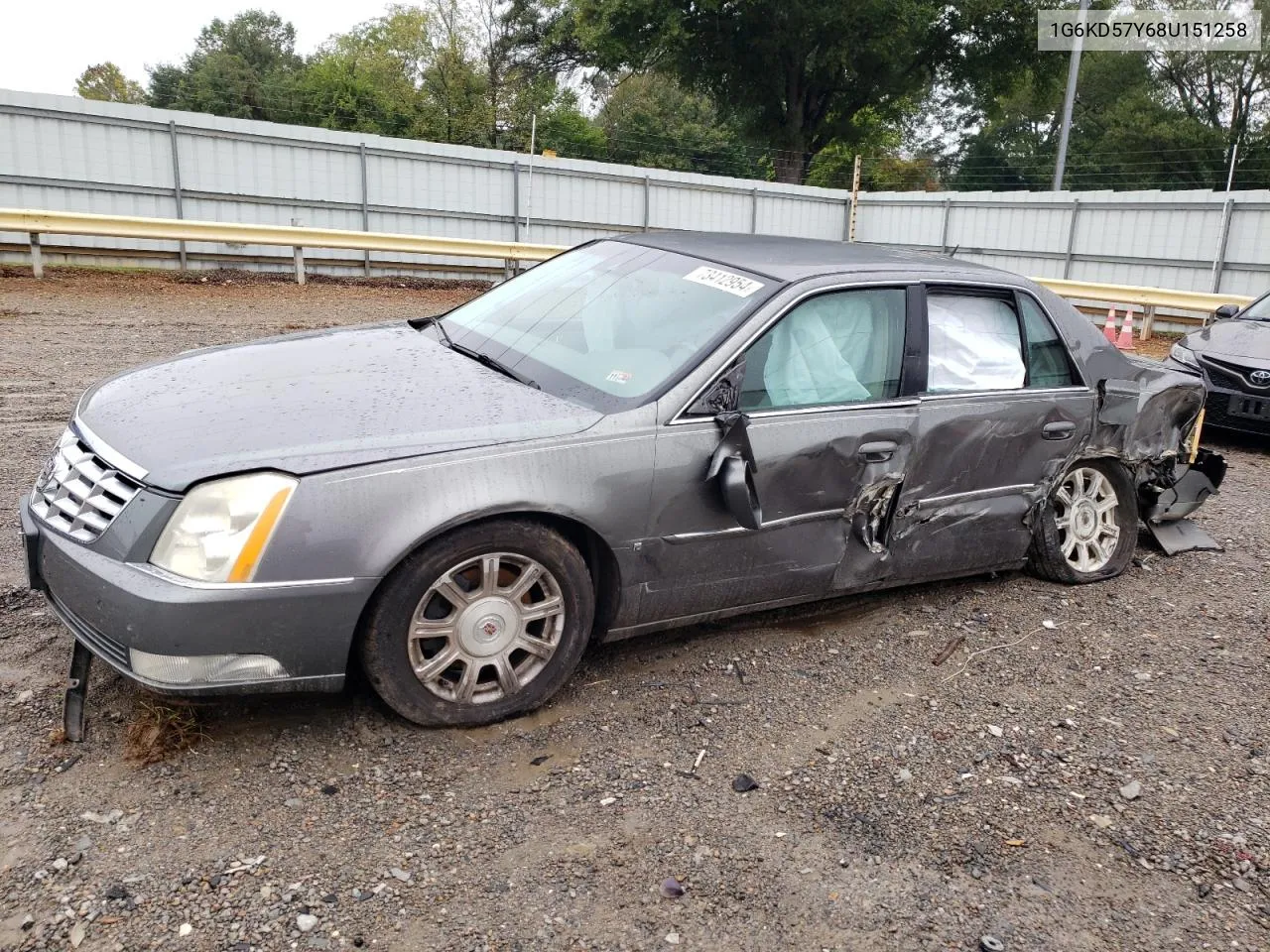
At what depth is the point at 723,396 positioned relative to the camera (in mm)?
3582

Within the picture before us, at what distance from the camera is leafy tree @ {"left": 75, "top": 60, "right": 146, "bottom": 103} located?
60188 millimetres

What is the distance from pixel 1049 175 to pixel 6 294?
1714 inches

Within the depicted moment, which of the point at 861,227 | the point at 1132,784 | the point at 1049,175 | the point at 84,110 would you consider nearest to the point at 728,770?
the point at 1132,784

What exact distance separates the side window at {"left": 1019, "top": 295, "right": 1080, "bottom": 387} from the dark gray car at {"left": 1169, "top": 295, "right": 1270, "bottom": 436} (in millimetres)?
4074

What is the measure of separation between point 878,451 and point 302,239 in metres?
13.1

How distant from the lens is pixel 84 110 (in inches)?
597

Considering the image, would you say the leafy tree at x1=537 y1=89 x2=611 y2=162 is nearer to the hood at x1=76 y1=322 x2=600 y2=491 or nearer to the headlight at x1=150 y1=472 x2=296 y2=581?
the hood at x1=76 y1=322 x2=600 y2=491

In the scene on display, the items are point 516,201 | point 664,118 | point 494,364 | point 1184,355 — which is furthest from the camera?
point 664,118

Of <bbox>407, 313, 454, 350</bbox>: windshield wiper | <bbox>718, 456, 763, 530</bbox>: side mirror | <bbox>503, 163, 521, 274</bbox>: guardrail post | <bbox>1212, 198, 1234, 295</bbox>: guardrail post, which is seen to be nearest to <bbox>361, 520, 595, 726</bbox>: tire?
<bbox>718, 456, 763, 530</bbox>: side mirror

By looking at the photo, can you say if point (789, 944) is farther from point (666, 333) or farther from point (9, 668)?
Result: point (9, 668)

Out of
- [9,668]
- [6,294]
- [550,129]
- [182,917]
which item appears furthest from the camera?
[550,129]

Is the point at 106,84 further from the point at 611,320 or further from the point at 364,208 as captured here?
the point at 611,320

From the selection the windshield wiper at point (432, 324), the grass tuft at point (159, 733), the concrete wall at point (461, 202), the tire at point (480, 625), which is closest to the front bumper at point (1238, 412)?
the concrete wall at point (461, 202)

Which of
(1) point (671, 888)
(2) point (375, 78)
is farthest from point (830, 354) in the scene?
(2) point (375, 78)
